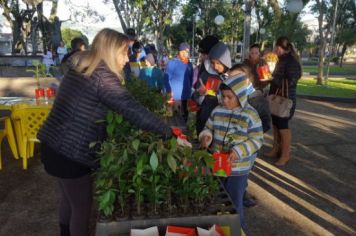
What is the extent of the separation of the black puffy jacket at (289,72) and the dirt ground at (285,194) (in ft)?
3.76

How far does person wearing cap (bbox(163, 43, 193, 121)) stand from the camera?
5891 mm

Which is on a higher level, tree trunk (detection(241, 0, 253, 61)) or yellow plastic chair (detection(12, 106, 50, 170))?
tree trunk (detection(241, 0, 253, 61))

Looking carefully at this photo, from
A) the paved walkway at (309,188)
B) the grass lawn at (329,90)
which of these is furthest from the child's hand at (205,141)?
the grass lawn at (329,90)

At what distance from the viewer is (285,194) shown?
4.09 meters

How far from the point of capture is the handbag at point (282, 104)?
4584mm

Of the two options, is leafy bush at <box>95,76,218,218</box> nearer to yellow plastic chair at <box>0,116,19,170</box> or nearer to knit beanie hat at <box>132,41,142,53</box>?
yellow plastic chair at <box>0,116,19,170</box>

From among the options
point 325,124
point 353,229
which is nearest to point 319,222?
point 353,229

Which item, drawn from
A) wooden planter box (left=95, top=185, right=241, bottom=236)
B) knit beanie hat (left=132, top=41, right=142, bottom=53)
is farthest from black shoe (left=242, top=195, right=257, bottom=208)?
knit beanie hat (left=132, top=41, right=142, bottom=53)

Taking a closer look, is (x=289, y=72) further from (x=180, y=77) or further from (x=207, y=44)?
(x=180, y=77)

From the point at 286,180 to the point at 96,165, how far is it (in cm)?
311

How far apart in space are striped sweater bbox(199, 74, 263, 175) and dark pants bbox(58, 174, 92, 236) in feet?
3.02

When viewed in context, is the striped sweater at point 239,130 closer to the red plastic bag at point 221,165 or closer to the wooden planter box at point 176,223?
the red plastic bag at point 221,165

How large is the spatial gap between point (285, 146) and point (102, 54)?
366cm

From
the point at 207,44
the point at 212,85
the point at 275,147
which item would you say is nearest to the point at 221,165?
the point at 212,85
